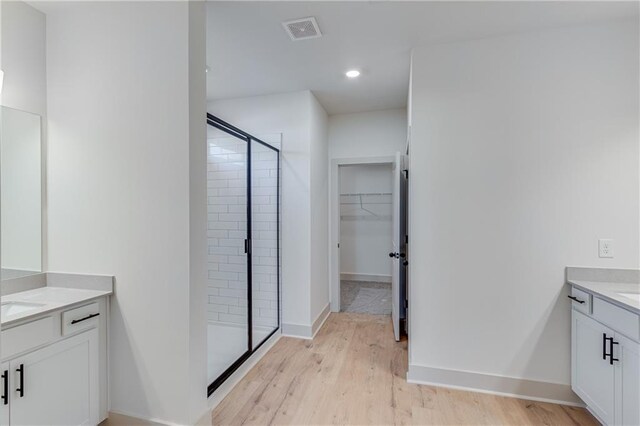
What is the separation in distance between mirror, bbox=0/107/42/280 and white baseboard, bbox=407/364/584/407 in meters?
2.76

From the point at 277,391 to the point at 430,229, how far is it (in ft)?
5.52

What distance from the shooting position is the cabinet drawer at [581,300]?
2.15 m

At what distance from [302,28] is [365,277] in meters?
4.60

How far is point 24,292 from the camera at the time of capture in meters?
2.03

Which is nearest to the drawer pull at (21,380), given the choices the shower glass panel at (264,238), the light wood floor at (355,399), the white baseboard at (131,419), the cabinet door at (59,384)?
the cabinet door at (59,384)

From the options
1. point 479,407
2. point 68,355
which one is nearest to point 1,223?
point 68,355

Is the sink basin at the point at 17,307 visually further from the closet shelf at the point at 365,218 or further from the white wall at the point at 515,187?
the closet shelf at the point at 365,218

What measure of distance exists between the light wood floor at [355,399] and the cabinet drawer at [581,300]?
2.33ft

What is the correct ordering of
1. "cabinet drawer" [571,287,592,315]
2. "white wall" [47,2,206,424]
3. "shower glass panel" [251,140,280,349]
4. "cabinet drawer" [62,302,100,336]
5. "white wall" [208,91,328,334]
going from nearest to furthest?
"cabinet drawer" [62,302,100,336] < "white wall" [47,2,206,424] < "cabinet drawer" [571,287,592,315] < "shower glass panel" [251,140,280,349] < "white wall" [208,91,328,334]

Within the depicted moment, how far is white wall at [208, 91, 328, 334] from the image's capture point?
11.6 ft

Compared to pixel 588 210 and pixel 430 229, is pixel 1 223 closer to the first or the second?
pixel 430 229

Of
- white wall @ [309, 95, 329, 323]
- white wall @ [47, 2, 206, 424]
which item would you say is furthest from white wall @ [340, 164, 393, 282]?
white wall @ [47, 2, 206, 424]

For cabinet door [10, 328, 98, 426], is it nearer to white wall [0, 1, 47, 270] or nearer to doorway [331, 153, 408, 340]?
white wall [0, 1, 47, 270]

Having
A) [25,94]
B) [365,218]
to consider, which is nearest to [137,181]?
[25,94]
